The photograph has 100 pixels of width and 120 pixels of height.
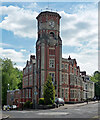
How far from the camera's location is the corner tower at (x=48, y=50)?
Answer: 5116 cm

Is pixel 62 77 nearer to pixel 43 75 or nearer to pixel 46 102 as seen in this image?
pixel 43 75

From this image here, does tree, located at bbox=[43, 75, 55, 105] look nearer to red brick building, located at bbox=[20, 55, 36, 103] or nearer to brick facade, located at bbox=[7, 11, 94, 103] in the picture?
brick facade, located at bbox=[7, 11, 94, 103]

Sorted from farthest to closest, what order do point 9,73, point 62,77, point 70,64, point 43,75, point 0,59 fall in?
point 9,73 → point 0,59 → point 70,64 → point 62,77 → point 43,75

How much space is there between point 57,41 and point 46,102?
16.7m

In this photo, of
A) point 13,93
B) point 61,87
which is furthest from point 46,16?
point 13,93

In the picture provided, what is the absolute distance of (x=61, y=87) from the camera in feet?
173

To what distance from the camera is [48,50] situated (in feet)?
170

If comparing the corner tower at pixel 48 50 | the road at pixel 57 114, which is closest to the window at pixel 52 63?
the corner tower at pixel 48 50

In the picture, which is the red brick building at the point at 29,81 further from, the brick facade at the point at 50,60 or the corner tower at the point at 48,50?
the corner tower at the point at 48,50

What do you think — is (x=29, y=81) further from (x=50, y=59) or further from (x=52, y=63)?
(x=50, y=59)

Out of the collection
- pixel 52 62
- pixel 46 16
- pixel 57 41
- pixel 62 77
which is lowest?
pixel 62 77

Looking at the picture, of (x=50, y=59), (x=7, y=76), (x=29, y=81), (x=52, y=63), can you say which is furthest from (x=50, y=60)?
(x=7, y=76)

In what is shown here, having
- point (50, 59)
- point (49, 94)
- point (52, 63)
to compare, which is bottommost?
point (49, 94)

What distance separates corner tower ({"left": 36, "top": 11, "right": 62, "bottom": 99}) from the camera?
51.2 metres
